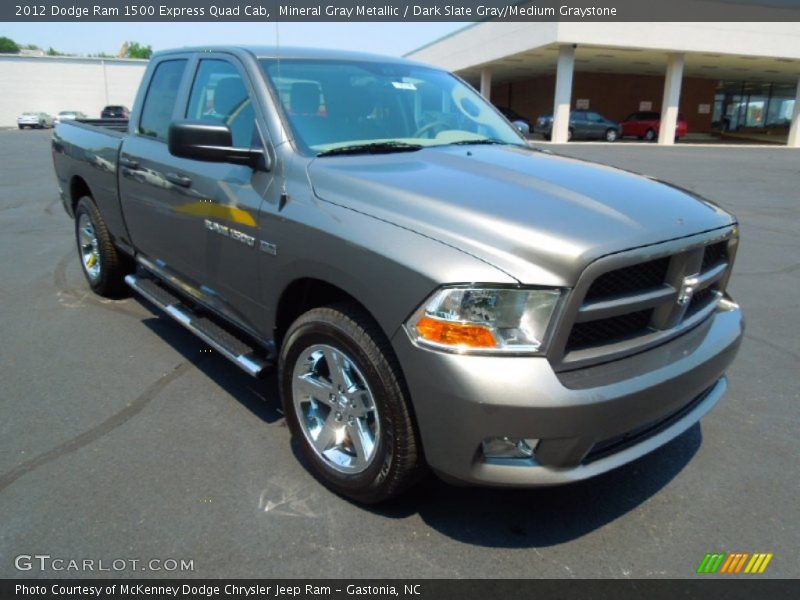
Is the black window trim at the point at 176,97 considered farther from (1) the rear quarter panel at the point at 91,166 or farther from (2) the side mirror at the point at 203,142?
(2) the side mirror at the point at 203,142

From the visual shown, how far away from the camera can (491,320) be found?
84.0 inches

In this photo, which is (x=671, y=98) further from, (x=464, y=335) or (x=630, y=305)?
(x=464, y=335)

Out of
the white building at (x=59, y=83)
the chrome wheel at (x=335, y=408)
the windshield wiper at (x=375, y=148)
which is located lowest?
the chrome wheel at (x=335, y=408)

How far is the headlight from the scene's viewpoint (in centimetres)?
212

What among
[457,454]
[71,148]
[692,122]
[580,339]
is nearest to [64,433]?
[457,454]

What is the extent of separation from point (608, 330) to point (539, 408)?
0.49 metres

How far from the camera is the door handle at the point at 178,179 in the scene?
353cm

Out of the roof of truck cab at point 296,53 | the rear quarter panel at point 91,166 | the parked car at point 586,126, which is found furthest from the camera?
the parked car at point 586,126

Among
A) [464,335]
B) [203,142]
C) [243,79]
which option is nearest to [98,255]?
[243,79]

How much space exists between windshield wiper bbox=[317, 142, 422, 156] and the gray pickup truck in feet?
0.05

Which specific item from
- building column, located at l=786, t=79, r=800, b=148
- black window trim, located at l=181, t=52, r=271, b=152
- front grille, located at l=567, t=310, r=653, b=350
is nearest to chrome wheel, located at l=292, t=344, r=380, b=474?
front grille, located at l=567, t=310, r=653, b=350

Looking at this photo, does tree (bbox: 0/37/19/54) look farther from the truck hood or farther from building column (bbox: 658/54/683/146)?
the truck hood

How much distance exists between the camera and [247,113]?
324 centimetres

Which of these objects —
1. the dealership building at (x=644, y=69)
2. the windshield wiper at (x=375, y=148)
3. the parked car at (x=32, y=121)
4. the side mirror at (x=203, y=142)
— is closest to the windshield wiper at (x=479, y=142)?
the windshield wiper at (x=375, y=148)
